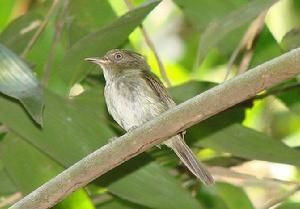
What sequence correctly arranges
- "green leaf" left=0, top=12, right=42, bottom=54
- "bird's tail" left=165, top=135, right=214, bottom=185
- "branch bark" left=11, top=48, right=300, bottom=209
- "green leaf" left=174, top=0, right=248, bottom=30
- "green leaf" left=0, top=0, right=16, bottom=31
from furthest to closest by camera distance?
"green leaf" left=0, top=0, right=16, bottom=31
"green leaf" left=0, top=12, right=42, bottom=54
"green leaf" left=174, top=0, right=248, bottom=30
"bird's tail" left=165, top=135, right=214, bottom=185
"branch bark" left=11, top=48, right=300, bottom=209

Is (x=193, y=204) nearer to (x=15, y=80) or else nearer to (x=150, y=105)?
(x=150, y=105)

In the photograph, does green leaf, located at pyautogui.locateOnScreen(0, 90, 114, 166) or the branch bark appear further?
green leaf, located at pyautogui.locateOnScreen(0, 90, 114, 166)

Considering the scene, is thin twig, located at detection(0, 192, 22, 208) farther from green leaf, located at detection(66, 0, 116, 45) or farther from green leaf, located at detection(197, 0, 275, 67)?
green leaf, located at detection(197, 0, 275, 67)

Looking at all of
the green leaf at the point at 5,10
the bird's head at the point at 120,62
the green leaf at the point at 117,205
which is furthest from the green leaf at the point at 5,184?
the green leaf at the point at 5,10

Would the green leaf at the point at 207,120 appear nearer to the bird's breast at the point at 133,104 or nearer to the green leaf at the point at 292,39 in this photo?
the bird's breast at the point at 133,104

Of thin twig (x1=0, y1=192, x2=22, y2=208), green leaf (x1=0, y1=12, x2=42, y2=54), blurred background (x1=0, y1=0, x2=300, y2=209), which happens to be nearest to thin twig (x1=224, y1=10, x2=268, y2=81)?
blurred background (x1=0, y1=0, x2=300, y2=209)

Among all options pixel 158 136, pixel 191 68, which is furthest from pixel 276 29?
pixel 158 136

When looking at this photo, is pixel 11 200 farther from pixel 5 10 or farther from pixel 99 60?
pixel 5 10

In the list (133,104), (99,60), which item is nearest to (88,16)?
(99,60)
